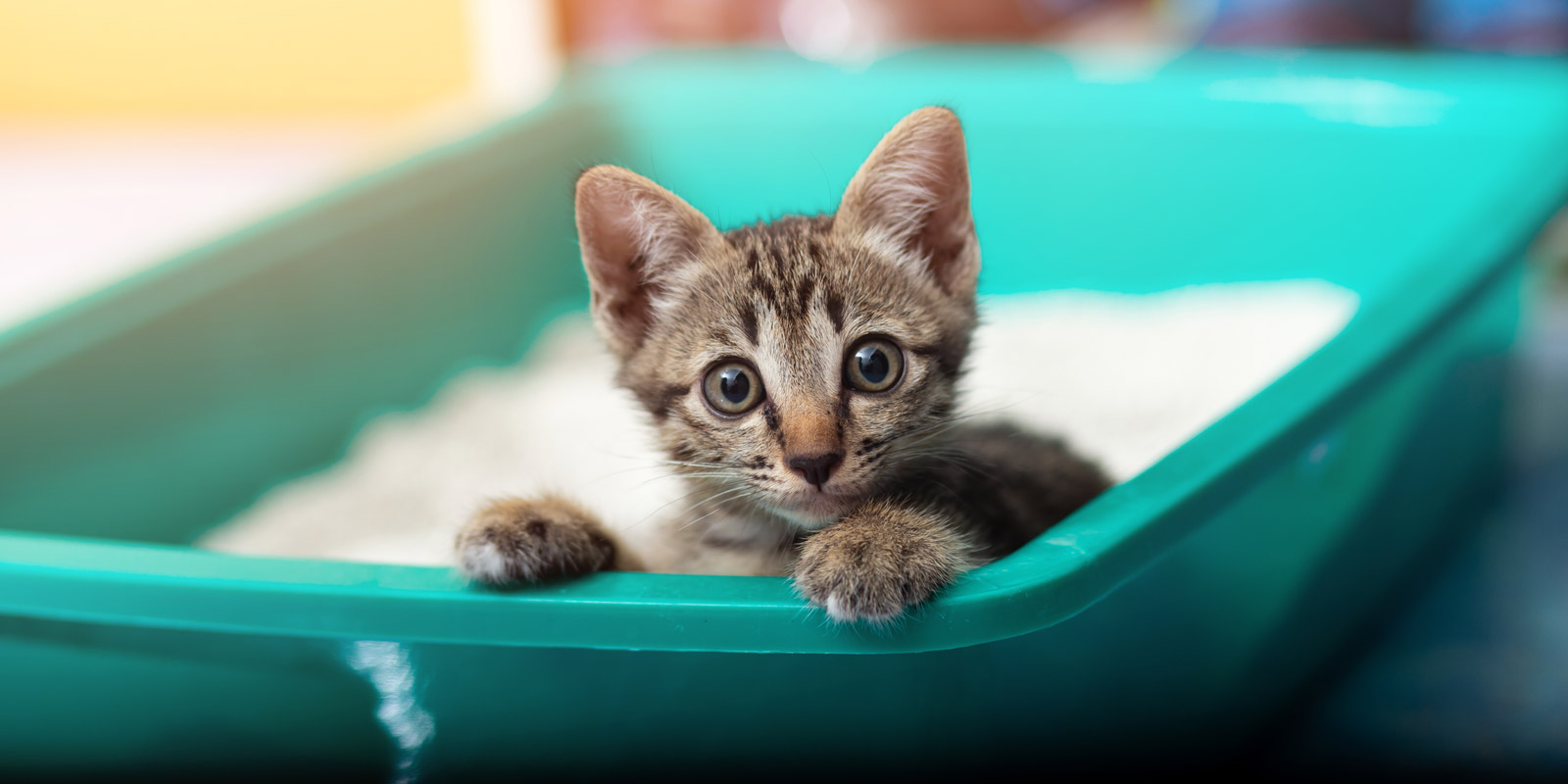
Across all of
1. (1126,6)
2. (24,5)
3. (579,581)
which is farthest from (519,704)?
(24,5)

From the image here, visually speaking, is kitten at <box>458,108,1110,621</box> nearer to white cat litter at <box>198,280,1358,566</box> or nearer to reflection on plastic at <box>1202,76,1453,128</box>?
white cat litter at <box>198,280,1358,566</box>

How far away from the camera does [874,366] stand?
100 centimetres

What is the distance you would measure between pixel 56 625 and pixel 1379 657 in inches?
58.8

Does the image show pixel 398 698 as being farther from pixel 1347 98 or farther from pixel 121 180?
pixel 121 180

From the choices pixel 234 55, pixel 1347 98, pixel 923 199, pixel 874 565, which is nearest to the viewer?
pixel 874 565

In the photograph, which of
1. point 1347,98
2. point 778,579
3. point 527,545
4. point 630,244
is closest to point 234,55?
point 1347,98

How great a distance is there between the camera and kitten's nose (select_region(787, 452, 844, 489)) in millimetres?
938

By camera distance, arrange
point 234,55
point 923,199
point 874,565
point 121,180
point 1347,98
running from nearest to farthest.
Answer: point 874,565 → point 923,199 → point 1347,98 → point 121,180 → point 234,55

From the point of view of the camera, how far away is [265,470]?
2066 millimetres

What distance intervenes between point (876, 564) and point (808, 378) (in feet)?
0.50

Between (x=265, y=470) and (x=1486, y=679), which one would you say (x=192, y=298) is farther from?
(x=1486, y=679)

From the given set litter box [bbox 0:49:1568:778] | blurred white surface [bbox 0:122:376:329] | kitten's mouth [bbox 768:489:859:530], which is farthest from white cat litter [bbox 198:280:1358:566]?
blurred white surface [bbox 0:122:376:329]

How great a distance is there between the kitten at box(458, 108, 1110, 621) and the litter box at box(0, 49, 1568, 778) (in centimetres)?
6

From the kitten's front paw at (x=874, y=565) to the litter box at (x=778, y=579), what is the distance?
0.08ft
